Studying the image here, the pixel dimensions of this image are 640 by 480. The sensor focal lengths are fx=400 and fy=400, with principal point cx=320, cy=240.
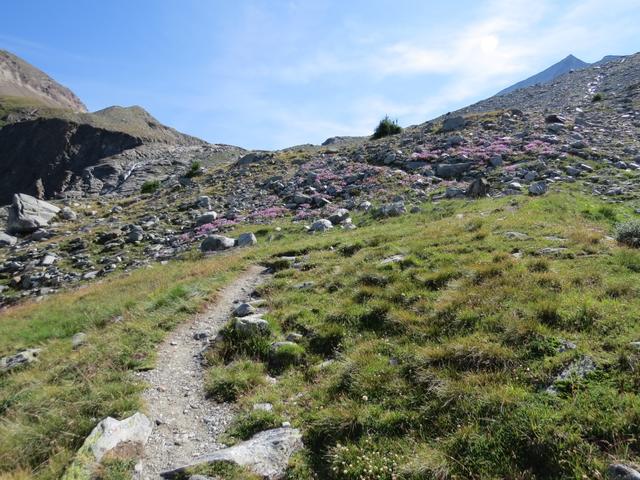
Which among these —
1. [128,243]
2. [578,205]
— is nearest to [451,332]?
[578,205]

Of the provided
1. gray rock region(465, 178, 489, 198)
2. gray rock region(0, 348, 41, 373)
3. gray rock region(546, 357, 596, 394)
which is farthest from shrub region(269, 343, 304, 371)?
gray rock region(465, 178, 489, 198)

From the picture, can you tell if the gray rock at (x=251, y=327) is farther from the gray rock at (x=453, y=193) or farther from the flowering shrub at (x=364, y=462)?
the gray rock at (x=453, y=193)

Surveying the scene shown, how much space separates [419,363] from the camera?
724cm

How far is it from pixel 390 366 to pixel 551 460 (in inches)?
121

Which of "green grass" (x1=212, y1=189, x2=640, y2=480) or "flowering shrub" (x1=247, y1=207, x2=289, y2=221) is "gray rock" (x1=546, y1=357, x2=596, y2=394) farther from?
"flowering shrub" (x1=247, y1=207, x2=289, y2=221)

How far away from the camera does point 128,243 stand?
93.9ft

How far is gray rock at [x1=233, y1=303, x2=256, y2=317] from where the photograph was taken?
11414 mm

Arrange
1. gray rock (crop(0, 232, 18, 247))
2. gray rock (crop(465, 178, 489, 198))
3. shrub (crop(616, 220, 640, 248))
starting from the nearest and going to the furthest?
1. shrub (crop(616, 220, 640, 248))
2. gray rock (crop(465, 178, 489, 198))
3. gray rock (crop(0, 232, 18, 247))

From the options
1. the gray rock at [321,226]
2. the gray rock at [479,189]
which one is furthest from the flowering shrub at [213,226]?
the gray rock at [479,189]

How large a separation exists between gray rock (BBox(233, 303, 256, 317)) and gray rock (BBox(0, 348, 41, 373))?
20.9 ft

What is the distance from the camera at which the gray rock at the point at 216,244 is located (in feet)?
75.2

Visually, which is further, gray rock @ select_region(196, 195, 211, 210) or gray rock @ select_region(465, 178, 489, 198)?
gray rock @ select_region(196, 195, 211, 210)

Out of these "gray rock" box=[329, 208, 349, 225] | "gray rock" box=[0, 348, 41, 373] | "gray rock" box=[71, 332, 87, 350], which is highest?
"gray rock" box=[329, 208, 349, 225]

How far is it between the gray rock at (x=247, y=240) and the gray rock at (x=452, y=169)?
15176mm
